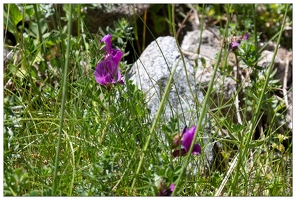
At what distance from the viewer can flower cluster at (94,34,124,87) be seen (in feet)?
4.47

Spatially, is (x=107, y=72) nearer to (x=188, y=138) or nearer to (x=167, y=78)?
(x=188, y=138)

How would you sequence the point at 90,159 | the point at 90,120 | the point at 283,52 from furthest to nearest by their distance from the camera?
1. the point at 283,52
2. the point at 90,120
3. the point at 90,159

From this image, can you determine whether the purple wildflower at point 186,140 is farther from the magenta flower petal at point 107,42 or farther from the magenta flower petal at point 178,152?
the magenta flower petal at point 107,42

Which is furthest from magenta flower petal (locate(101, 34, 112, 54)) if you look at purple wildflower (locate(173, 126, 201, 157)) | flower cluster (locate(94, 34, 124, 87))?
purple wildflower (locate(173, 126, 201, 157))

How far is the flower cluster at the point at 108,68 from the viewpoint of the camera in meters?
1.36

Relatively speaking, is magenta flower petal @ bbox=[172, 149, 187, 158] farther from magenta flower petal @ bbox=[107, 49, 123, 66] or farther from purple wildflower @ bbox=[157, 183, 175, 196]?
magenta flower petal @ bbox=[107, 49, 123, 66]

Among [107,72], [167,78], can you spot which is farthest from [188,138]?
[167,78]

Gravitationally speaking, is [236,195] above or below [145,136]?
below

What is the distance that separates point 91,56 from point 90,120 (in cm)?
17

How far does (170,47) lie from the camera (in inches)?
77.4

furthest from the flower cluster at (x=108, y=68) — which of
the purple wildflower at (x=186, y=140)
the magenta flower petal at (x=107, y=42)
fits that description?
the purple wildflower at (x=186, y=140)

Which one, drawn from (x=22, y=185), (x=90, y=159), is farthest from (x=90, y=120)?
(x=22, y=185)

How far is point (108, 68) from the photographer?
4.50 ft

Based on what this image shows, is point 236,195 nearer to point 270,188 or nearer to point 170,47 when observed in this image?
point 270,188
